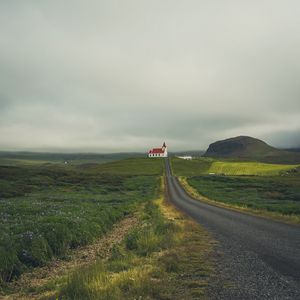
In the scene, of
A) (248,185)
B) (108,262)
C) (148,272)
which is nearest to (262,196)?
(248,185)

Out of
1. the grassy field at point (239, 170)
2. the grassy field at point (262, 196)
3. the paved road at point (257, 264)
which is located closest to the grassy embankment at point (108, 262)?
the paved road at point (257, 264)

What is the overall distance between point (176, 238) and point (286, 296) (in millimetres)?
10250

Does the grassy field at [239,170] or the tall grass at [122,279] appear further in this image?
the grassy field at [239,170]

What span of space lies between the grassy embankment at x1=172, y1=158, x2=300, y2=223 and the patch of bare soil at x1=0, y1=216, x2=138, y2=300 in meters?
16.5

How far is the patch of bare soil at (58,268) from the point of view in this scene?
11056 mm

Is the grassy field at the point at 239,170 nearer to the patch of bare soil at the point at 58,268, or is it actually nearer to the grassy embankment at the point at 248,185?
the grassy embankment at the point at 248,185

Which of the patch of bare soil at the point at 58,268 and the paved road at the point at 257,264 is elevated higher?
the paved road at the point at 257,264

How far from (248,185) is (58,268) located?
8237 centimetres

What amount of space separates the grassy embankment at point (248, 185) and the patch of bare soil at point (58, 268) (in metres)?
16.5

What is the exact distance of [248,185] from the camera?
3578 inches

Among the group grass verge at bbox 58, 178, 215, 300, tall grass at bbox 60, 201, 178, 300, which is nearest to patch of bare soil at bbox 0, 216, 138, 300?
grass verge at bbox 58, 178, 215, 300

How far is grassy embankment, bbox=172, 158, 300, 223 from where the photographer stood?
52181 mm

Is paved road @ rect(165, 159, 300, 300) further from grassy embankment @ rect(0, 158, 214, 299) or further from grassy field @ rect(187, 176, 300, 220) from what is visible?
grassy field @ rect(187, 176, 300, 220)

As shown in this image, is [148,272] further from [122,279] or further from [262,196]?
[262,196]
